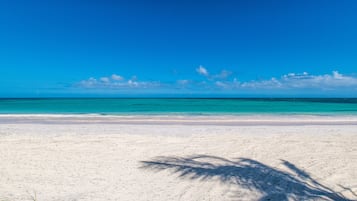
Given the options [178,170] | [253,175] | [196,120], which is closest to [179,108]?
[196,120]

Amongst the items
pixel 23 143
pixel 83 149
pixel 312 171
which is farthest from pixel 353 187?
pixel 23 143

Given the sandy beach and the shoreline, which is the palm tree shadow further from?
the shoreline

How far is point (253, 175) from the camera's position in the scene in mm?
6363

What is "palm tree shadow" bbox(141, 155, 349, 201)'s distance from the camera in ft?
17.1

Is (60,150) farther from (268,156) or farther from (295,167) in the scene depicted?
(295,167)

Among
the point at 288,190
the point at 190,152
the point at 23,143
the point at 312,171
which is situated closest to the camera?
the point at 288,190

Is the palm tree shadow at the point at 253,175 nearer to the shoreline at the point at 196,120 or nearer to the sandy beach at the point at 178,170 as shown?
the sandy beach at the point at 178,170

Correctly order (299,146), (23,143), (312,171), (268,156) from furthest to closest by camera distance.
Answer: (23,143), (299,146), (268,156), (312,171)

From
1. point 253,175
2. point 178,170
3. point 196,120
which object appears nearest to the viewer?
point 253,175

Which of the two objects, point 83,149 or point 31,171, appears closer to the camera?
point 31,171

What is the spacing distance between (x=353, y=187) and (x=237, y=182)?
8.23ft

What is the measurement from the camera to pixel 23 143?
34.1 ft

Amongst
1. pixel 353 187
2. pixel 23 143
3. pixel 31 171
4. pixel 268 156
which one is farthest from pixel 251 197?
pixel 23 143

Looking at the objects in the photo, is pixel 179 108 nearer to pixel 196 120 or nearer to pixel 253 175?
pixel 196 120
